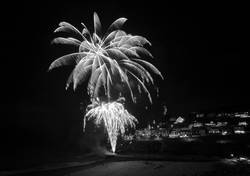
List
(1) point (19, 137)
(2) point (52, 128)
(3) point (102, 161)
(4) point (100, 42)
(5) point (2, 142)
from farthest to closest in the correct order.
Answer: (2) point (52, 128) → (1) point (19, 137) → (5) point (2, 142) → (3) point (102, 161) → (4) point (100, 42)

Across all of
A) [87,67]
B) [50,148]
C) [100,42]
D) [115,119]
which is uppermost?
[100,42]

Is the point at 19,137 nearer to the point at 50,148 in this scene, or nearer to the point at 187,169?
the point at 50,148

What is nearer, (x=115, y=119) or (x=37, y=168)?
(x=37, y=168)

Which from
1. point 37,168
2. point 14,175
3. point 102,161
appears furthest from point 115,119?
point 14,175

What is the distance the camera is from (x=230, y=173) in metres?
22.7

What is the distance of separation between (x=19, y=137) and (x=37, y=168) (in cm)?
1591

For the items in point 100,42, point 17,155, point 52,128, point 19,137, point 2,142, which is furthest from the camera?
point 52,128

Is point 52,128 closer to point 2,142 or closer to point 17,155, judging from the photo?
point 2,142

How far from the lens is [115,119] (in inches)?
1384

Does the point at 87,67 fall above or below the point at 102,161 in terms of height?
above

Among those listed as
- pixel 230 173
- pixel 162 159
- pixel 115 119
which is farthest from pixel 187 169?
pixel 115 119

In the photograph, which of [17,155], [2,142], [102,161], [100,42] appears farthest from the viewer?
[2,142]

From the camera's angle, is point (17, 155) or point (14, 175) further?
point (17, 155)

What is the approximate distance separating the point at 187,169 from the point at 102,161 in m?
9.60
